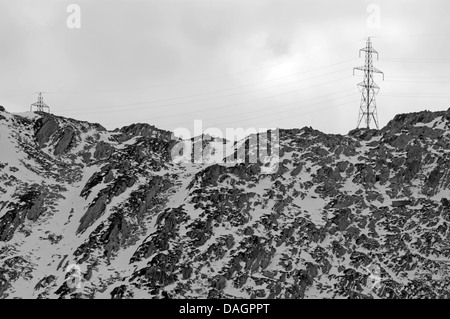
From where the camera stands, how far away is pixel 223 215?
164625 millimetres

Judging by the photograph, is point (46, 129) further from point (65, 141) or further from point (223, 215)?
point (223, 215)

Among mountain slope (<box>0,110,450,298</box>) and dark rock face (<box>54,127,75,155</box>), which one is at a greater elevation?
dark rock face (<box>54,127,75,155</box>)

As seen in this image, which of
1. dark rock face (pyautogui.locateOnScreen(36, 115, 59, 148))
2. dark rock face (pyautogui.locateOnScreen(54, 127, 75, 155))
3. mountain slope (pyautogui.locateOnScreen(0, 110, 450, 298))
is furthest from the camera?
dark rock face (pyautogui.locateOnScreen(36, 115, 59, 148))

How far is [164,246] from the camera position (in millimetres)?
156125

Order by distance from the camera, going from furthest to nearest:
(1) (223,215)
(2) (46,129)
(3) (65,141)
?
(2) (46,129), (3) (65,141), (1) (223,215)

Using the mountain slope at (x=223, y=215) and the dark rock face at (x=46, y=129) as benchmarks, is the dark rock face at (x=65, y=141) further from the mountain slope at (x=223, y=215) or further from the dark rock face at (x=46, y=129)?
the dark rock face at (x=46, y=129)

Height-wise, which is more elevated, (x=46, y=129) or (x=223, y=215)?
(x=46, y=129)

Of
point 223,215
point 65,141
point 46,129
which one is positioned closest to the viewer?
point 223,215

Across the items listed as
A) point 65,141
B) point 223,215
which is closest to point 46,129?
point 65,141

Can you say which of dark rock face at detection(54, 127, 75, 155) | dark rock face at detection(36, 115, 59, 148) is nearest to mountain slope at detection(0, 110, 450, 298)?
dark rock face at detection(36, 115, 59, 148)

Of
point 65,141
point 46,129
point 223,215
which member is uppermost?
point 46,129

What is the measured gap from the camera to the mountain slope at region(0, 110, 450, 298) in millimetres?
149875

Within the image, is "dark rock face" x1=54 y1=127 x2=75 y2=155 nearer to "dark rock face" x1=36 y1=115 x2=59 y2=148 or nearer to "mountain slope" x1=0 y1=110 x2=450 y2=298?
"mountain slope" x1=0 y1=110 x2=450 y2=298

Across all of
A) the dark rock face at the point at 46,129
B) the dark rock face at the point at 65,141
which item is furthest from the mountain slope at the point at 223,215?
the dark rock face at the point at 65,141
